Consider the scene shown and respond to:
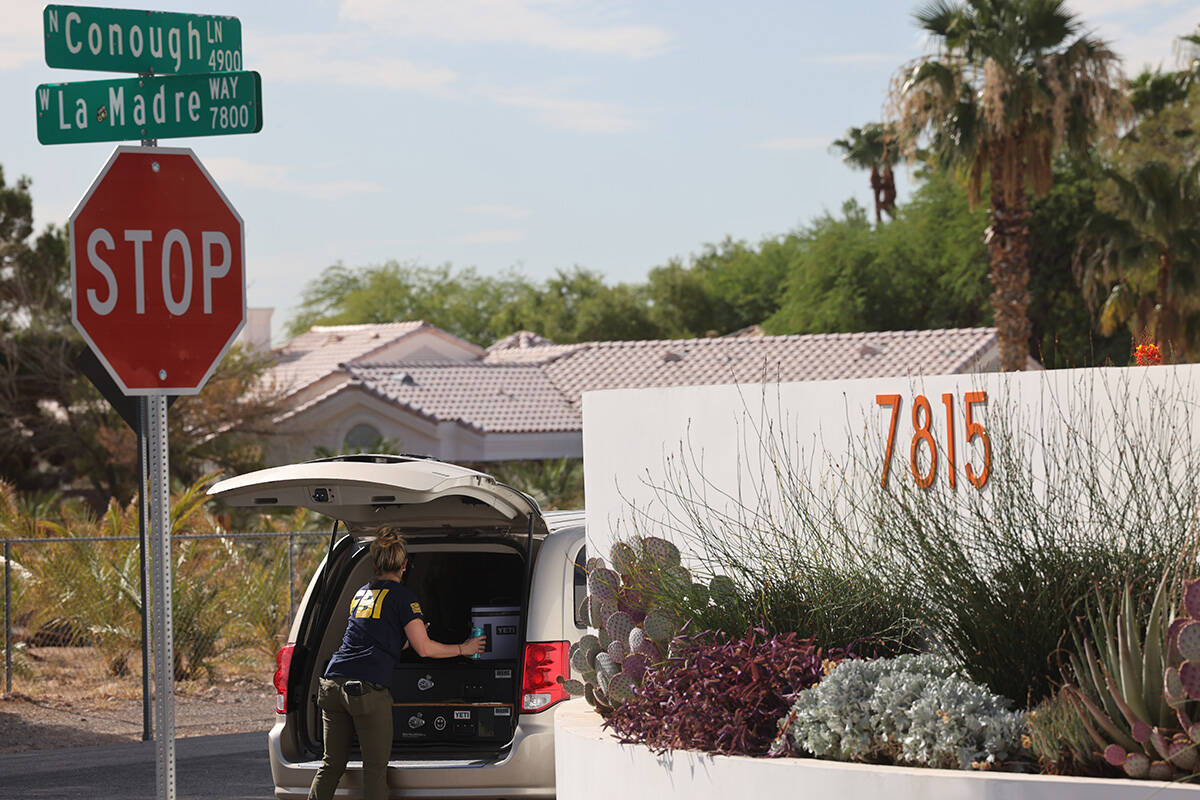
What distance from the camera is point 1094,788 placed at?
5457 millimetres

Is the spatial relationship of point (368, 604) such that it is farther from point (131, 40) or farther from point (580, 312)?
point (580, 312)

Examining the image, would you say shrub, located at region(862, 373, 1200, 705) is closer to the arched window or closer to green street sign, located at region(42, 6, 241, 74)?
green street sign, located at region(42, 6, 241, 74)

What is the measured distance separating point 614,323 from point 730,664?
260 feet

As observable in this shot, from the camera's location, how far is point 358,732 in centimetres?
785

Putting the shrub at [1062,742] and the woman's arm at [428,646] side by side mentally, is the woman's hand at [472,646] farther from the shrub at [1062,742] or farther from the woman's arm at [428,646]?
the shrub at [1062,742]

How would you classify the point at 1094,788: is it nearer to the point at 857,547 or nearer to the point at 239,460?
the point at 857,547

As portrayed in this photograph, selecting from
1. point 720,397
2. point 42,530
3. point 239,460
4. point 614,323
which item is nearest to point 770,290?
point 614,323

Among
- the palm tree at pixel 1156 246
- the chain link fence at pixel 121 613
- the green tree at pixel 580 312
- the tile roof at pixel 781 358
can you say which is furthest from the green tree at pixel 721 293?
the chain link fence at pixel 121 613

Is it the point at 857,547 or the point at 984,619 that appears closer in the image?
the point at 984,619

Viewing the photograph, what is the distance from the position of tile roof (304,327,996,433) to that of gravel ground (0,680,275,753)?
87.3ft

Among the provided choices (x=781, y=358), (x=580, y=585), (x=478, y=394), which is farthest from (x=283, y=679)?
(x=478, y=394)

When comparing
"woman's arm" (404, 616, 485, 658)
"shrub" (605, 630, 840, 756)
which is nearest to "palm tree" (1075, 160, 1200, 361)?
"woman's arm" (404, 616, 485, 658)

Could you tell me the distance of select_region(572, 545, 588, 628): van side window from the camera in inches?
318

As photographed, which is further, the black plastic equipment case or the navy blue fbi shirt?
the black plastic equipment case
